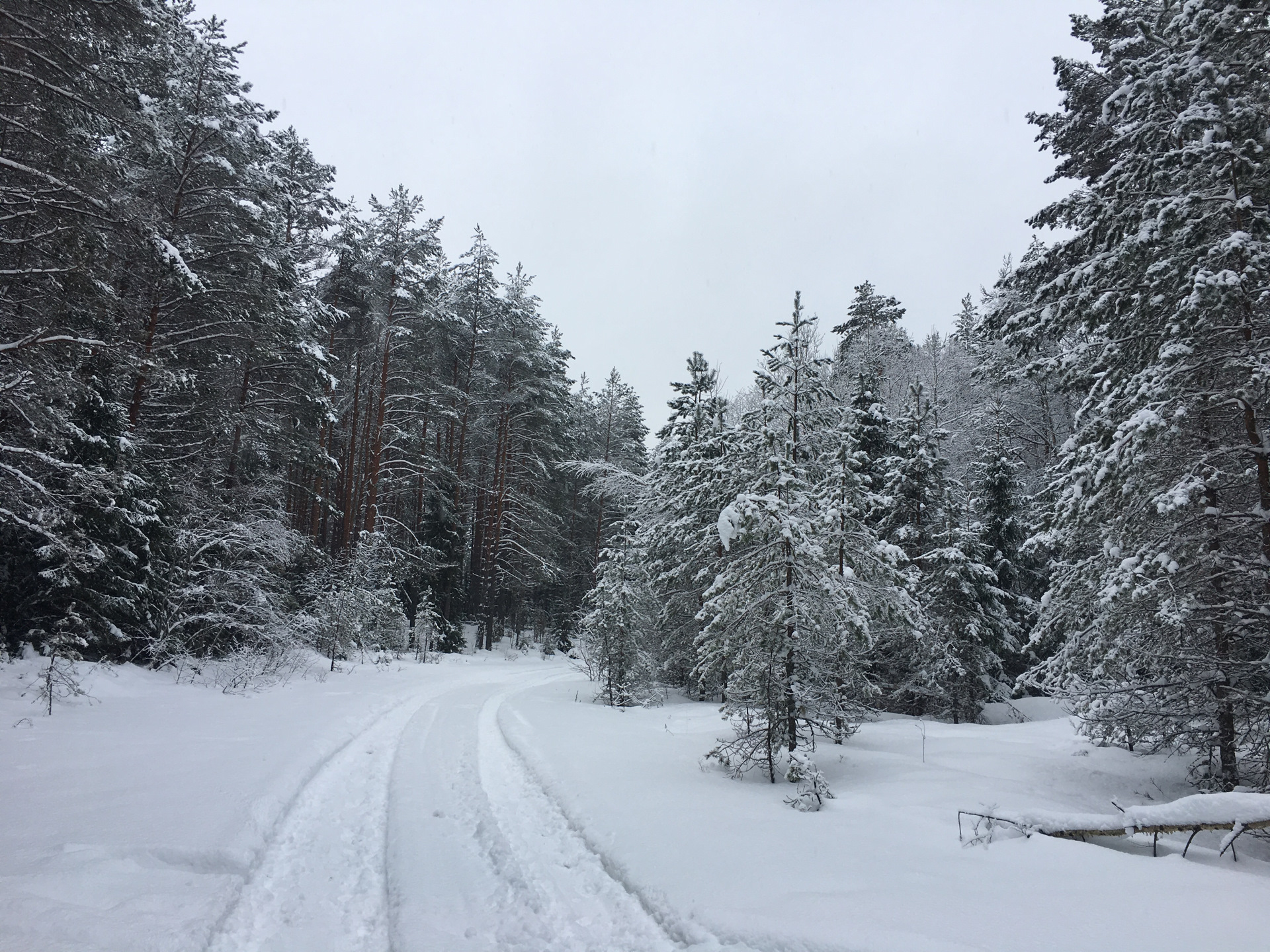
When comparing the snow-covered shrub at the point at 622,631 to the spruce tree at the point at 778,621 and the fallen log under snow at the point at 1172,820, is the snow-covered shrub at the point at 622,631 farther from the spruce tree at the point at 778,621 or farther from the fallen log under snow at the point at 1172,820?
the fallen log under snow at the point at 1172,820

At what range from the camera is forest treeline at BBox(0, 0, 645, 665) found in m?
8.45

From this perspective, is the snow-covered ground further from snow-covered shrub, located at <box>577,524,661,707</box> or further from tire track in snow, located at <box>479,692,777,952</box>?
snow-covered shrub, located at <box>577,524,661,707</box>

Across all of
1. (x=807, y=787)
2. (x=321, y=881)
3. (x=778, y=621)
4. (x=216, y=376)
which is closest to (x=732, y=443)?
(x=778, y=621)

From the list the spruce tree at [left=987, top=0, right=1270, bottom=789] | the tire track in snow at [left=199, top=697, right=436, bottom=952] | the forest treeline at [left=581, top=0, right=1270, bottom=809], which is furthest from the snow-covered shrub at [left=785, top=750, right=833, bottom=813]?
the tire track in snow at [left=199, top=697, right=436, bottom=952]

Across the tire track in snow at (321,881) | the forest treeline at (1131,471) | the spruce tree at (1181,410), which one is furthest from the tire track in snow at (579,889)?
the spruce tree at (1181,410)

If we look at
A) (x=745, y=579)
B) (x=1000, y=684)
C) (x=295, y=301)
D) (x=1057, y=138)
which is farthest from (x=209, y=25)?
(x=1000, y=684)

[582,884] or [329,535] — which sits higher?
[329,535]

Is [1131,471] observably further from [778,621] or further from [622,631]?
[622,631]

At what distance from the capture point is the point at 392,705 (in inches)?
520

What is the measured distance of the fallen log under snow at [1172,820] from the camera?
5.05 metres

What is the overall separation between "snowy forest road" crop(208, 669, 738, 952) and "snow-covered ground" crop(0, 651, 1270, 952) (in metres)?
→ 0.03

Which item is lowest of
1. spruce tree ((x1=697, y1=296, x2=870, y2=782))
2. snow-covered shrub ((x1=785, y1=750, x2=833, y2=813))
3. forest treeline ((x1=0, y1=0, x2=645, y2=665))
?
snow-covered shrub ((x1=785, y1=750, x2=833, y2=813))

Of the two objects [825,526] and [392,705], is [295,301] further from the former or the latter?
[825,526]

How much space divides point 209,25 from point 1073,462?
902 inches
